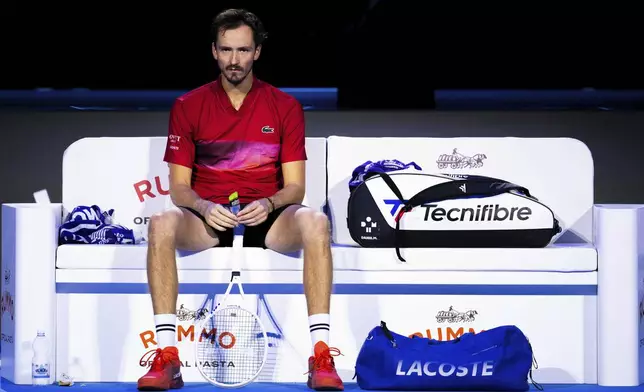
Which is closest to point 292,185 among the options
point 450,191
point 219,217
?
point 219,217

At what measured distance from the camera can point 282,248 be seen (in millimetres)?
4652

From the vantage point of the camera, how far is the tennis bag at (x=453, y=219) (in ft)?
15.5

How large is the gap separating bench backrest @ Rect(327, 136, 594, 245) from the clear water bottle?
1.30 meters

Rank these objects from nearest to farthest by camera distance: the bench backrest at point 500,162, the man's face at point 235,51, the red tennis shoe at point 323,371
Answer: the red tennis shoe at point 323,371 → the man's face at point 235,51 → the bench backrest at point 500,162

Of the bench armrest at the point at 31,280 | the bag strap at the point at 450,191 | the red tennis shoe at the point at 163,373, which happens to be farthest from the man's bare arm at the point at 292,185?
the bench armrest at the point at 31,280

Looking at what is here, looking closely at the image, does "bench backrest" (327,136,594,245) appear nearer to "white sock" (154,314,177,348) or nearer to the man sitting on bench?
the man sitting on bench

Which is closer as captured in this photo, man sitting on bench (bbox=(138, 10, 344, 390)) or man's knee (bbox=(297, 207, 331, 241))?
man's knee (bbox=(297, 207, 331, 241))

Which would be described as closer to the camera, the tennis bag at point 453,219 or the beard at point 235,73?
the tennis bag at point 453,219

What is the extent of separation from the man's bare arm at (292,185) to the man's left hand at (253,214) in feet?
0.40

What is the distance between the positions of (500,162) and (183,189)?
4.59ft

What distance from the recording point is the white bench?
470 cm

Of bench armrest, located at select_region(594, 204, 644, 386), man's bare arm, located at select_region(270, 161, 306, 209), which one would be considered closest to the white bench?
bench armrest, located at select_region(594, 204, 644, 386)

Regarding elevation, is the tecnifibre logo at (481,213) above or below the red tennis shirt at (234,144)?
below

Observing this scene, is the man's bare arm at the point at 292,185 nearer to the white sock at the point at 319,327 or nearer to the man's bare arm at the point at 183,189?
the man's bare arm at the point at 183,189
